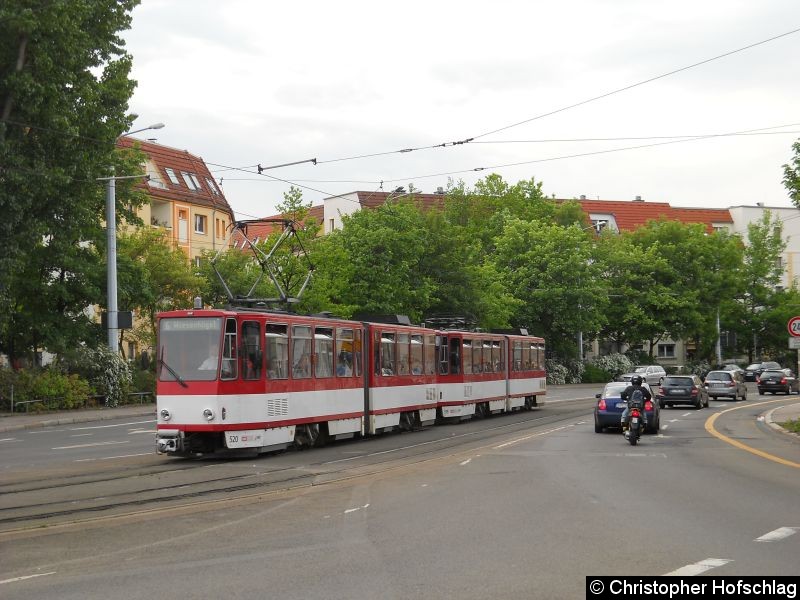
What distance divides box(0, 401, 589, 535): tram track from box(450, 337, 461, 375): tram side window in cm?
788

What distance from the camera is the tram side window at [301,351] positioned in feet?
72.5

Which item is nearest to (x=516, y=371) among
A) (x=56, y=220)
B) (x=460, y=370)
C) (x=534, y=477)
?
(x=460, y=370)

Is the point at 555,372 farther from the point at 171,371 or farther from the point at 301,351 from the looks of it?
the point at 171,371

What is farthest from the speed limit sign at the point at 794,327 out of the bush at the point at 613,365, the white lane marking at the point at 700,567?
the bush at the point at 613,365

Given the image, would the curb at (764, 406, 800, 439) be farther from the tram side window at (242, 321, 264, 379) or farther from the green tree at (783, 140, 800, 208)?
the tram side window at (242, 321, 264, 379)

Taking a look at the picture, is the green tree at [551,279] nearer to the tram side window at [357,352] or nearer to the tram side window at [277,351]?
the tram side window at [357,352]

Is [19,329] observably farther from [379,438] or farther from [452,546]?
[452,546]

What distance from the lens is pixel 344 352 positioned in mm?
24766

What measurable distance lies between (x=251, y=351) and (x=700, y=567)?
13.4m

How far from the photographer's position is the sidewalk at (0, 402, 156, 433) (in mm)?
32625

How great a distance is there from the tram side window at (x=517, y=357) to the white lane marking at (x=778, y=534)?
29.7 meters

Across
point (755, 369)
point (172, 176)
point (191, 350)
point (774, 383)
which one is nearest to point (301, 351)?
point (191, 350)

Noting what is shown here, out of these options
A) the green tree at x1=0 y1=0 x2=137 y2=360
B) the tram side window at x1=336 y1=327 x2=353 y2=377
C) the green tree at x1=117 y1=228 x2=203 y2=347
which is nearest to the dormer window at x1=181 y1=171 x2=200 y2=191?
the green tree at x1=117 y1=228 x2=203 y2=347

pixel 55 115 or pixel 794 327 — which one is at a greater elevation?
pixel 55 115
